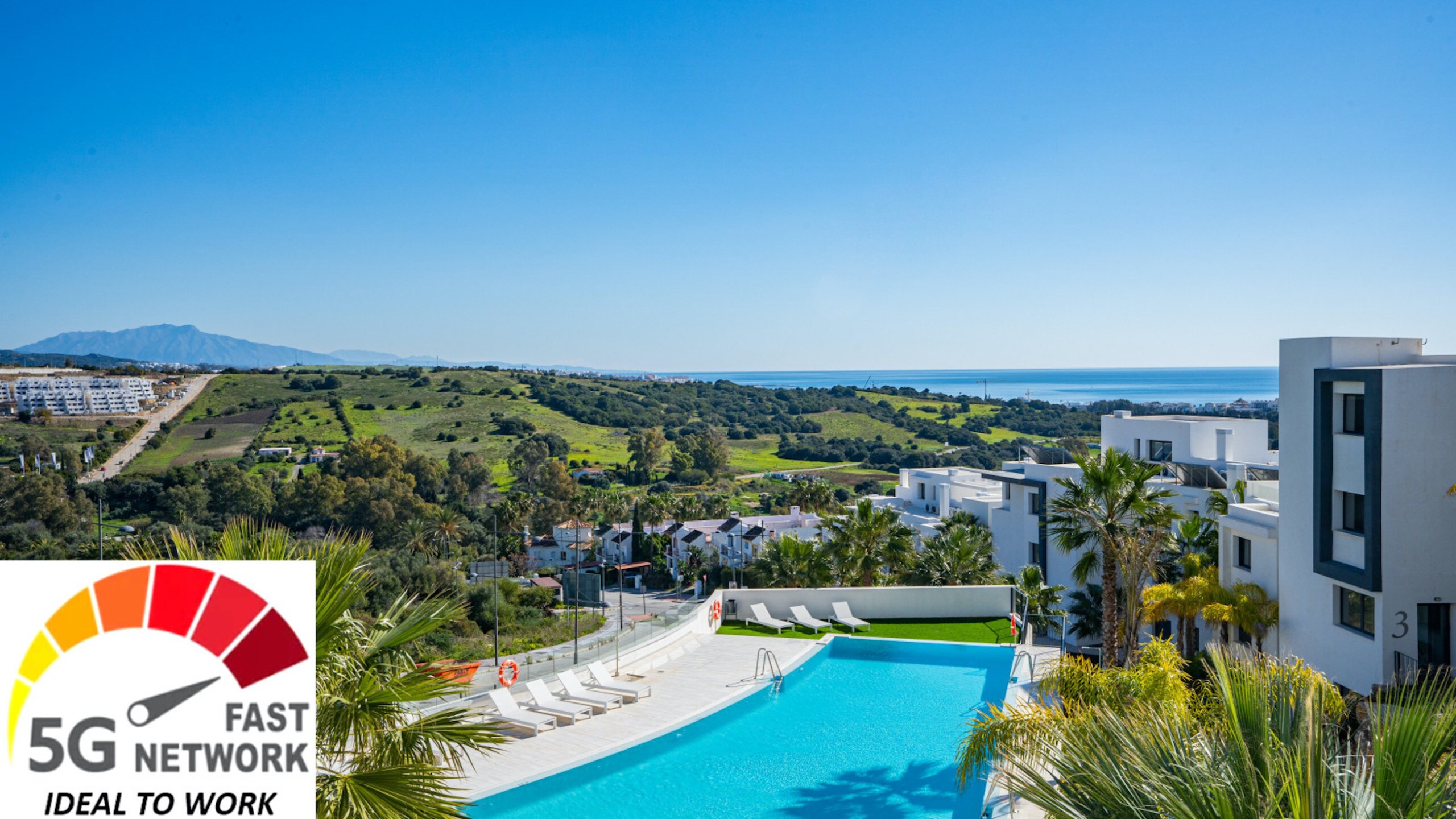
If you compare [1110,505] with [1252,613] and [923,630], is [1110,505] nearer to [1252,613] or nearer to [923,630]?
[1252,613]

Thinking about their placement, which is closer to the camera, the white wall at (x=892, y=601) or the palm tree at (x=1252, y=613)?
the palm tree at (x=1252, y=613)

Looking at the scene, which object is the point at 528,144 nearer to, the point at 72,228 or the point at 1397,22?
the point at 1397,22

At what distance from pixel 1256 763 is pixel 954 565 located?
22981 millimetres

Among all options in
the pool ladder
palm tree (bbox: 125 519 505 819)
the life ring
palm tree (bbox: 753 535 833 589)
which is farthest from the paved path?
palm tree (bbox: 125 519 505 819)

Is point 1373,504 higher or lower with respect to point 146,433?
higher

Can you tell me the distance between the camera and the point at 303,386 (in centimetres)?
10750

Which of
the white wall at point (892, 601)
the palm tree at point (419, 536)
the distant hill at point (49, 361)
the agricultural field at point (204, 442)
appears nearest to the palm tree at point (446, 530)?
the palm tree at point (419, 536)

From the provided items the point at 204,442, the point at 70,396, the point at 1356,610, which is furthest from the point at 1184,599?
the point at 70,396

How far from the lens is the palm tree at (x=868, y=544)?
2659 centimetres

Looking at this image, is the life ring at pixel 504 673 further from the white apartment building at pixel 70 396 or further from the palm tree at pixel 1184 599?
the white apartment building at pixel 70 396

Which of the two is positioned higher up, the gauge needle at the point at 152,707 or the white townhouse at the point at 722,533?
the gauge needle at the point at 152,707

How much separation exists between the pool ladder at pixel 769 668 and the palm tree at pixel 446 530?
46.3 meters

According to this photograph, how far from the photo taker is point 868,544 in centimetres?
2677

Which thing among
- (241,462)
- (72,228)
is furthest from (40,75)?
(241,462)
